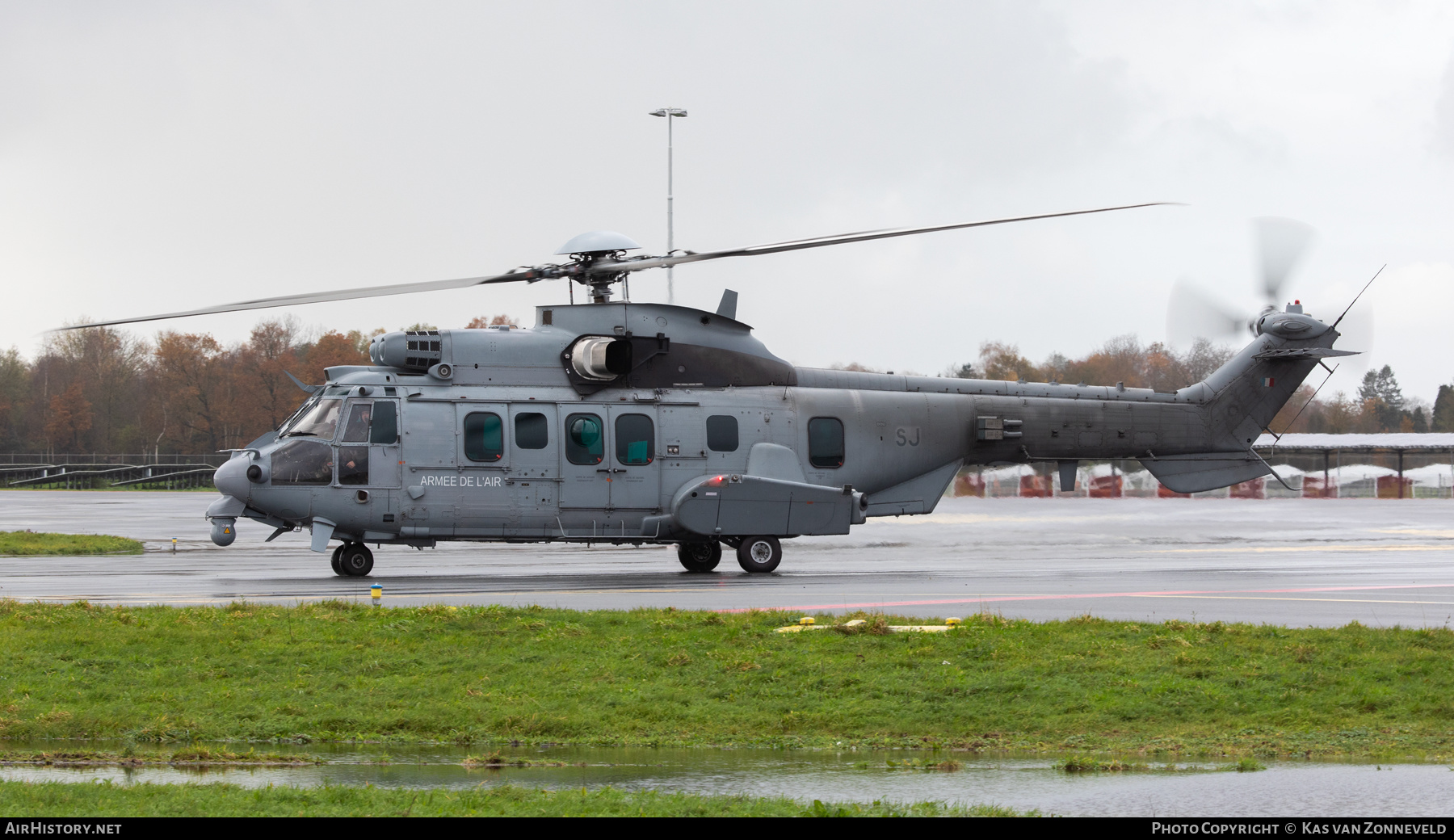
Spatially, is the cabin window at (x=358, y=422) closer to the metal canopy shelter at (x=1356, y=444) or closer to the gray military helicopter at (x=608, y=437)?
the gray military helicopter at (x=608, y=437)

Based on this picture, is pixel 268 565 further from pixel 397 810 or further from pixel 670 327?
pixel 397 810

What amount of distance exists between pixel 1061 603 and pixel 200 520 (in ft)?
109

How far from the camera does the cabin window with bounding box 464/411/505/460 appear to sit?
21656 millimetres

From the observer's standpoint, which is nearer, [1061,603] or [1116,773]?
[1116,773]

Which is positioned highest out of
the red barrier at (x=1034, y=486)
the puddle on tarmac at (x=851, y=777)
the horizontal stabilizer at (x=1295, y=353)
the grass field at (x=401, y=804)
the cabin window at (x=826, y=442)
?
the horizontal stabilizer at (x=1295, y=353)

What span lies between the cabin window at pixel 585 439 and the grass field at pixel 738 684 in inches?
361

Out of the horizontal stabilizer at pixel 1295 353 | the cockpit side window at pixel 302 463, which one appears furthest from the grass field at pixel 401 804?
the horizontal stabilizer at pixel 1295 353

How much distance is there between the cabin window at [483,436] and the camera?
21.7m

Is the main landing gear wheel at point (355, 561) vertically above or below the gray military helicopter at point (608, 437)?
below

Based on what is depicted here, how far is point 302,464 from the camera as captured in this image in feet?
68.6

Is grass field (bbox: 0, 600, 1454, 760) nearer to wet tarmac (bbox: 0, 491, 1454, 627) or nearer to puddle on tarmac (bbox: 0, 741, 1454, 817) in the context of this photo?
puddle on tarmac (bbox: 0, 741, 1454, 817)

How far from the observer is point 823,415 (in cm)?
2383

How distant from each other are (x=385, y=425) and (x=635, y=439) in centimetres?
416

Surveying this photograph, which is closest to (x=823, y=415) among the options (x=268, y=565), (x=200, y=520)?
(x=268, y=565)
